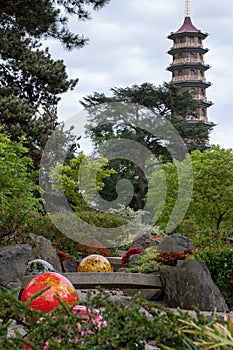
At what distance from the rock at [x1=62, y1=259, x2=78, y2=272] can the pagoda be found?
33.2m

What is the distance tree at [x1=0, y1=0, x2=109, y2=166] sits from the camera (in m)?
12.0

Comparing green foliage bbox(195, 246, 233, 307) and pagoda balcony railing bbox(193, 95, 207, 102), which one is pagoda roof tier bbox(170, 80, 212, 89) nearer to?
pagoda balcony railing bbox(193, 95, 207, 102)

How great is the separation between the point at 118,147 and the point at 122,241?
1631 centimetres

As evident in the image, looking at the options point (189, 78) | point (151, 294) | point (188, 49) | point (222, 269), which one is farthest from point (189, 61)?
point (151, 294)

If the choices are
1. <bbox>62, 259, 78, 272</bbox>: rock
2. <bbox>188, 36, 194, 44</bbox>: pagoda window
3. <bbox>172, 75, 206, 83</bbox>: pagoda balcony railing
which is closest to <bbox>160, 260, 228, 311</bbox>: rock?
<bbox>62, 259, 78, 272</bbox>: rock

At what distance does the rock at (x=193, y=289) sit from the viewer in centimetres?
833

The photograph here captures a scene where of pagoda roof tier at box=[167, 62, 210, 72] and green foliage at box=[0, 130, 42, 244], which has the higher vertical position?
pagoda roof tier at box=[167, 62, 210, 72]

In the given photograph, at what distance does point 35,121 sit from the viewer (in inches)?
737

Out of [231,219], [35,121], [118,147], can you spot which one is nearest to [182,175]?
[231,219]

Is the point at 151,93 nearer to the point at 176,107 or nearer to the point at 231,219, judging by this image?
the point at 176,107

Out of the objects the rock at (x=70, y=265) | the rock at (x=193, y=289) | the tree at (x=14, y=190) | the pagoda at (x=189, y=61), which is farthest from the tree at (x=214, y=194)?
the pagoda at (x=189, y=61)

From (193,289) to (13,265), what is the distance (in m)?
2.83

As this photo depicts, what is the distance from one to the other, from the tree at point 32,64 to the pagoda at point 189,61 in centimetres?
2207

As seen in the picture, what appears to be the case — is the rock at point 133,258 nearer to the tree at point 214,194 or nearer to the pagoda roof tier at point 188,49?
the tree at point 214,194
